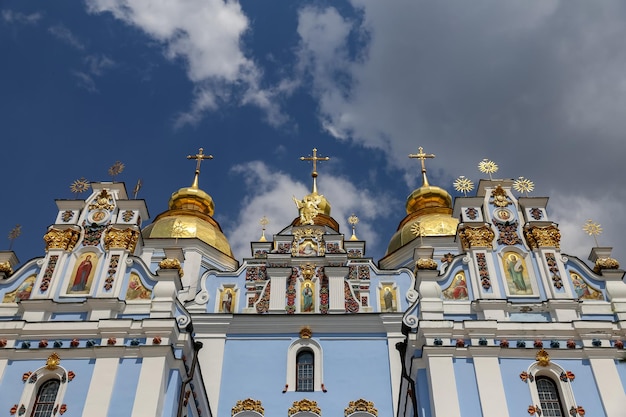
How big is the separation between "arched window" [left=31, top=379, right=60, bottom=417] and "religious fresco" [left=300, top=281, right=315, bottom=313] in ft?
24.9

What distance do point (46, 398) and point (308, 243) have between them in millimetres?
9815

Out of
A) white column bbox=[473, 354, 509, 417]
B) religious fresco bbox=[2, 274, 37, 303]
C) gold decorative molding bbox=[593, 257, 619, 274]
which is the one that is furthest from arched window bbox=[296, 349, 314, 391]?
gold decorative molding bbox=[593, 257, 619, 274]

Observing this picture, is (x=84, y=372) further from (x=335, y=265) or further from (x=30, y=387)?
(x=335, y=265)

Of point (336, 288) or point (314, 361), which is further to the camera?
point (336, 288)

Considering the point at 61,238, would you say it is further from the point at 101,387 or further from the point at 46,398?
the point at 101,387

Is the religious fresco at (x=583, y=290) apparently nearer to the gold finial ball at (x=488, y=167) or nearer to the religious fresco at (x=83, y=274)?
the gold finial ball at (x=488, y=167)

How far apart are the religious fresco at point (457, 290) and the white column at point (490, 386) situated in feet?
6.70

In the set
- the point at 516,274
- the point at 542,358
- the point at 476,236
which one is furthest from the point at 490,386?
the point at 476,236

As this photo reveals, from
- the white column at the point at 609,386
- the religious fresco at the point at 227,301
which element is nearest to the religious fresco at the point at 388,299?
the religious fresco at the point at 227,301

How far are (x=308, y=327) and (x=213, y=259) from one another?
7.62m

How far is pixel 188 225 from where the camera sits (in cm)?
2733

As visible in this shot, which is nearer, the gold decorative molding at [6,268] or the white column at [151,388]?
the white column at [151,388]

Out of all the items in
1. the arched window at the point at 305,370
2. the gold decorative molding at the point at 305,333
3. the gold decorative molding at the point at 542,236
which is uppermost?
the gold decorative molding at the point at 542,236

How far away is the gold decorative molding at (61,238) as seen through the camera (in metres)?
17.8
